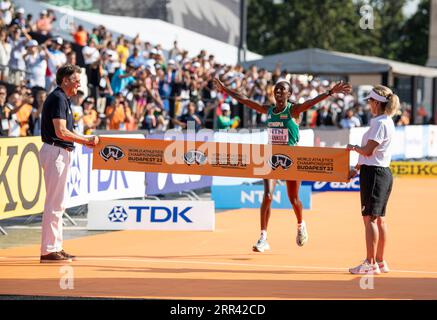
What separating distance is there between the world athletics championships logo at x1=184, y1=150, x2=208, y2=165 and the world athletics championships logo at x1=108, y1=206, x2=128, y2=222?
2.73 meters

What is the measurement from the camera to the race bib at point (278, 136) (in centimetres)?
1502

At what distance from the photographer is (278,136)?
15055mm

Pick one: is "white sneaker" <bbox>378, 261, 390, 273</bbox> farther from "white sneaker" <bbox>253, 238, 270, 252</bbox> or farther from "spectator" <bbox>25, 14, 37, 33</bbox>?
"spectator" <bbox>25, 14, 37, 33</bbox>

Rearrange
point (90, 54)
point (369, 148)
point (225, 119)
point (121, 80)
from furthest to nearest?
point (225, 119) < point (121, 80) < point (90, 54) < point (369, 148)

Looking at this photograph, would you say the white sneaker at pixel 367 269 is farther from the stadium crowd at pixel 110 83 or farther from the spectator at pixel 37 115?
the spectator at pixel 37 115

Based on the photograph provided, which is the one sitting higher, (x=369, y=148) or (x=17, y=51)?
(x=17, y=51)

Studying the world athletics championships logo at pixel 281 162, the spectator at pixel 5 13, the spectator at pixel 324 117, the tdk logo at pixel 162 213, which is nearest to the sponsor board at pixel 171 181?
the tdk logo at pixel 162 213

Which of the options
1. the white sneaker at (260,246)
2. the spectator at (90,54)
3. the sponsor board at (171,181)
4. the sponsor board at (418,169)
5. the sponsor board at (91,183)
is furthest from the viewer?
the sponsor board at (418,169)

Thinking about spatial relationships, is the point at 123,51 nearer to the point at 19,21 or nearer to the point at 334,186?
the point at 19,21

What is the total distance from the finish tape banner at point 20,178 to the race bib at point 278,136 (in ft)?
13.6

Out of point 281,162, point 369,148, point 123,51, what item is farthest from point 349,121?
point 369,148

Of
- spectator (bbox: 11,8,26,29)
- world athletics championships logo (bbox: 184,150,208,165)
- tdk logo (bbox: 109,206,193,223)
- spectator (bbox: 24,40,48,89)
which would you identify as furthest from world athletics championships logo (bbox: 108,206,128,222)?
spectator (bbox: 11,8,26,29)

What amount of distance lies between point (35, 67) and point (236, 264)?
12718 millimetres
